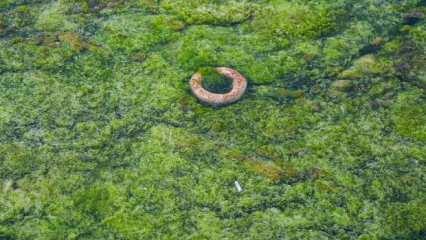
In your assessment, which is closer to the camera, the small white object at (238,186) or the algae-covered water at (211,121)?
the algae-covered water at (211,121)

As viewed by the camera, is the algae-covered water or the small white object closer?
the algae-covered water

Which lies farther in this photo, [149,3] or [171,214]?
[149,3]

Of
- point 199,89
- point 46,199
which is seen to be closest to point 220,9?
point 199,89

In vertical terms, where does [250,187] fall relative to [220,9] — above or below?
below

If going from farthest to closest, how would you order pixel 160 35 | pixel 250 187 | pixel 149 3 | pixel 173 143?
pixel 149 3 → pixel 160 35 → pixel 173 143 → pixel 250 187

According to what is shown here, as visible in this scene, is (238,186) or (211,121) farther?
(211,121)

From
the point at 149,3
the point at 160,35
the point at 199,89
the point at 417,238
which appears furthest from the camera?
the point at 149,3

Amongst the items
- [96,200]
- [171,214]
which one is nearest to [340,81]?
[171,214]

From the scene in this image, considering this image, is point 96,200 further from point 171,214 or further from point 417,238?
point 417,238
